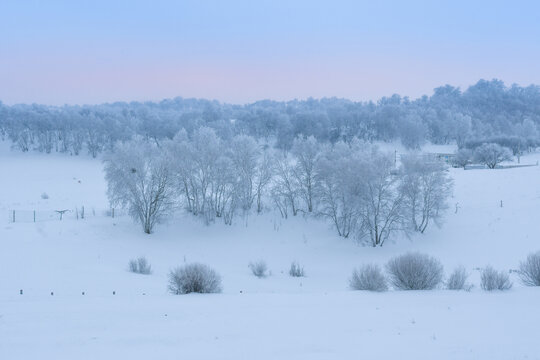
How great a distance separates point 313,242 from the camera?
1264 inches

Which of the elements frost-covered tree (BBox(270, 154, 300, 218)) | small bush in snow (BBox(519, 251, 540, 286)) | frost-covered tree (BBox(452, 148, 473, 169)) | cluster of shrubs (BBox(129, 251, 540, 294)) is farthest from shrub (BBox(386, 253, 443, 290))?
frost-covered tree (BBox(452, 148, 473, 169))

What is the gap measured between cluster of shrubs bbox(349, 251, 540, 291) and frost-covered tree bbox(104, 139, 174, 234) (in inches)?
827

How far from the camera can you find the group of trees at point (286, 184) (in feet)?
104

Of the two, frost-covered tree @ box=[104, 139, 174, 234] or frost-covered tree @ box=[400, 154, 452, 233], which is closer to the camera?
frost-covered tree @ box=[400, 154, 452, 233]

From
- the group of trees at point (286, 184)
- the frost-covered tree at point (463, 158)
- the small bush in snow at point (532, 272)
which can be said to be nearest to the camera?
the small bush in snow at point (532, 272)

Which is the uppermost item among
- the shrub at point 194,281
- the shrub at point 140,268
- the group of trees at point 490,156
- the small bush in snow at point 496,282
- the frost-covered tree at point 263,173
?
the group of trees at point 490,156

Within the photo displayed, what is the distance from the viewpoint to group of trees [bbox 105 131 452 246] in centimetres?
3173

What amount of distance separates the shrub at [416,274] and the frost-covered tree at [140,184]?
70.5 feet

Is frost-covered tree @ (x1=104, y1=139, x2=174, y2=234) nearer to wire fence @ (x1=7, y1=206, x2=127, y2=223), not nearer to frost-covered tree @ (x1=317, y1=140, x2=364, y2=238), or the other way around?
wire fence @ (x1=7, y1=206, x2=127, y2=223)

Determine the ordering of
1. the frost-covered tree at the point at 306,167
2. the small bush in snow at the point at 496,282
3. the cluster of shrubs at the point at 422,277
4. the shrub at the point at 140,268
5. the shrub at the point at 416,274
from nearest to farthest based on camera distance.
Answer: the small bush in snow at the point at 496,282 → the cluster of shrubs at the point at 422,277 → the shrub at the point at 416,274 → the shrub at the point at 140,268 → the frost-covered tree at the point at 306,167

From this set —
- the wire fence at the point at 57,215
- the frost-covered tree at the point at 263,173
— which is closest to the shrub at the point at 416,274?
the frost-covered tree at the point at 263,173

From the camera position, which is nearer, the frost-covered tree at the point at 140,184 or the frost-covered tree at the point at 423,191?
the frost-covered tree at the point at 423,191

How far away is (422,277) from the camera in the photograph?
14930 mm

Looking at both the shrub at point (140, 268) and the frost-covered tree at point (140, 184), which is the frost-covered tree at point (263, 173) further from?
the shrub at point (140, 268)
